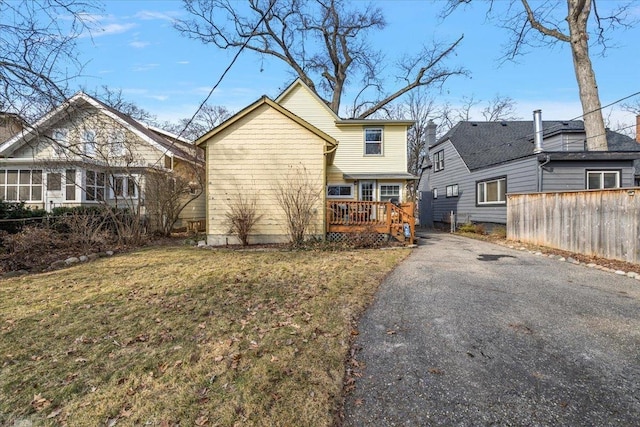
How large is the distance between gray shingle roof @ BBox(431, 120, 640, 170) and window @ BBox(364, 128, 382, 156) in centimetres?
492

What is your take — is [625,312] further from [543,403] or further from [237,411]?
[237,411]

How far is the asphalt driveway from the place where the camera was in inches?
97.7

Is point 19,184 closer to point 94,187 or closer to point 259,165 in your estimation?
point 94,187

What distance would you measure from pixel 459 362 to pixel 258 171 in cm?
919

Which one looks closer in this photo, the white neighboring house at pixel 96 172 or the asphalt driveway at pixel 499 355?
the asphalt driveway at pixel 499 355

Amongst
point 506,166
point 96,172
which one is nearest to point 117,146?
point 96,172

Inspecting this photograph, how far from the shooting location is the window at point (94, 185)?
1465cm

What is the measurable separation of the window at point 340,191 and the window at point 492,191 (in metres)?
6.24

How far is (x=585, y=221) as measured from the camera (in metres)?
8.62

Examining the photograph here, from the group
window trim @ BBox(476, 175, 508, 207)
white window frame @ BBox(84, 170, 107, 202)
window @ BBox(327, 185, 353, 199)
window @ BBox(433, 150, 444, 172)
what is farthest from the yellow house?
window @ BBox(433, 150, 444, 172)

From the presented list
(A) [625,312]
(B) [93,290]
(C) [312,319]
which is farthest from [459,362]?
(B) [93,290]

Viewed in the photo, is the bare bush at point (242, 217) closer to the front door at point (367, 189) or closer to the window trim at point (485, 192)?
the front door at point (367, 189)

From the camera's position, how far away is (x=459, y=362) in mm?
3207

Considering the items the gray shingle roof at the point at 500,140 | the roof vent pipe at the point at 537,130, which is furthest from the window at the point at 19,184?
the roof vent pipe at the point at 537,130
